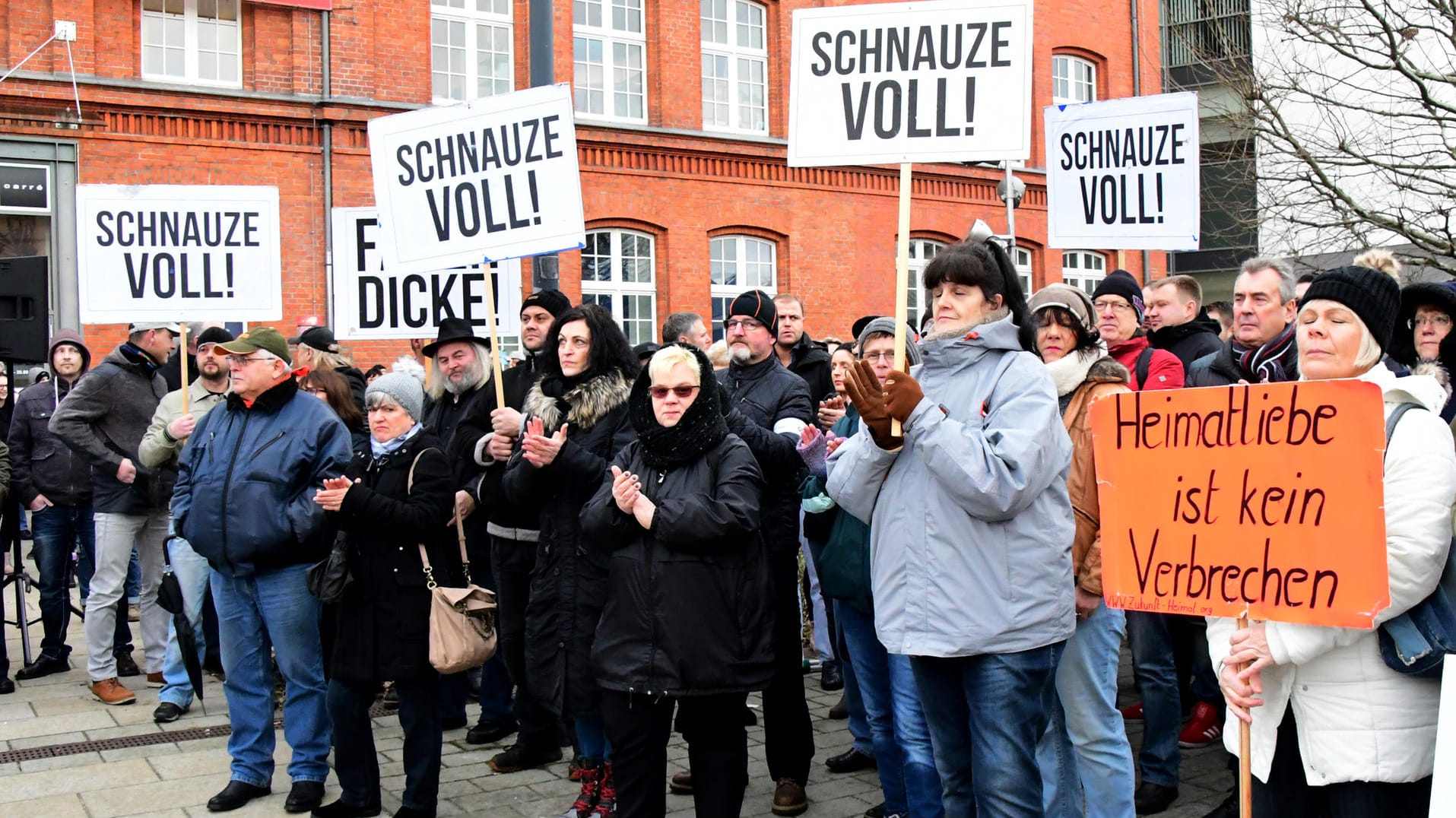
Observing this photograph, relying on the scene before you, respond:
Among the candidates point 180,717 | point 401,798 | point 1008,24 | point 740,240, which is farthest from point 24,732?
point 740,240

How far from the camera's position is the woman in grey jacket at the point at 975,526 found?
368 centimetres

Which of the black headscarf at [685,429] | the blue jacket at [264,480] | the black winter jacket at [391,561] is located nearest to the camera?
the black headscarf at [685,429]

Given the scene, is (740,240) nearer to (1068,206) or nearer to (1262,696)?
(1068,206)

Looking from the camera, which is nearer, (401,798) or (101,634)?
(401,798)

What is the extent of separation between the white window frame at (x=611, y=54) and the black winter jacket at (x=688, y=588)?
15399 millimetres

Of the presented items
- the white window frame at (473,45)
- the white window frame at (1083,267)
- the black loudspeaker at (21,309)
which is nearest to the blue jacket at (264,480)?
the black loudspeaker at (21,309)

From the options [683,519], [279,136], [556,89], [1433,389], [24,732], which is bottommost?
[24,732]

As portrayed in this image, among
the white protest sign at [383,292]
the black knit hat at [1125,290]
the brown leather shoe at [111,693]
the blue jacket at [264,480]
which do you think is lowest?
the brown leather shoe at [111,693]

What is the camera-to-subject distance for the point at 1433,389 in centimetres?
315

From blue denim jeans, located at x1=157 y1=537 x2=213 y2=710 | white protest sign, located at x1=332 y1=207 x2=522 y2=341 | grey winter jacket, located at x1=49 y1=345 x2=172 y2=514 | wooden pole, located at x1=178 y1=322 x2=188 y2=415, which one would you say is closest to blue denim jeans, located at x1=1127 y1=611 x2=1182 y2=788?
white protest sign, located at x1=332 y1=207 x2=522 y2=341

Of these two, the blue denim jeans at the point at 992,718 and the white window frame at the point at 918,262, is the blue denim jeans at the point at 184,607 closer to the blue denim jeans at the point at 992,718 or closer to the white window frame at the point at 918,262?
the blue denim jeans at the point at 992,718

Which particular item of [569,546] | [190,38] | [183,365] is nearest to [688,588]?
[569,546]

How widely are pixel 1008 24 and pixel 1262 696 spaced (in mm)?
2435

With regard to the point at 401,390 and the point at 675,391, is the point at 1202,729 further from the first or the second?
the point at 401,390
